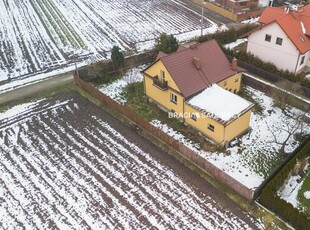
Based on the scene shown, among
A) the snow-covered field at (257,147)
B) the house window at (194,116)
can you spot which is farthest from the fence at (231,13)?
the house window at (194,116)

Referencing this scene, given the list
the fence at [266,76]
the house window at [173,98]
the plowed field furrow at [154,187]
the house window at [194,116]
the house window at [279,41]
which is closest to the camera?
the plowed field furrow at [154,187]

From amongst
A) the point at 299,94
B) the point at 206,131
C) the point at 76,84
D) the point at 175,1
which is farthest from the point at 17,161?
the point at 175,1

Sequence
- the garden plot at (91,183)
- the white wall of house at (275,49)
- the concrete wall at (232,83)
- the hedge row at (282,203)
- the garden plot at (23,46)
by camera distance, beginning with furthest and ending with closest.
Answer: the garden plot at (23,46), the white wall of house at (275,49), the concrete wall at (232,83), the garden plot at (91,183), the hedge row at (282,203)

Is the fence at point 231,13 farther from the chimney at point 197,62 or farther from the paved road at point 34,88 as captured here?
the paved road at point 34,88

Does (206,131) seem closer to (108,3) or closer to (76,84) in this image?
(76,84)

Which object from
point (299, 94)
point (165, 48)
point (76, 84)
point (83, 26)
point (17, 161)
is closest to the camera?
point (17, 161)

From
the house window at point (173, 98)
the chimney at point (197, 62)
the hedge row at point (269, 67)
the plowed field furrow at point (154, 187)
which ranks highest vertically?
the chimney at point (197, 62)

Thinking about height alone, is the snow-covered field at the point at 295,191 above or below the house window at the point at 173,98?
below

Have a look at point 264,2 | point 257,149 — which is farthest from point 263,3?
point 257,149
